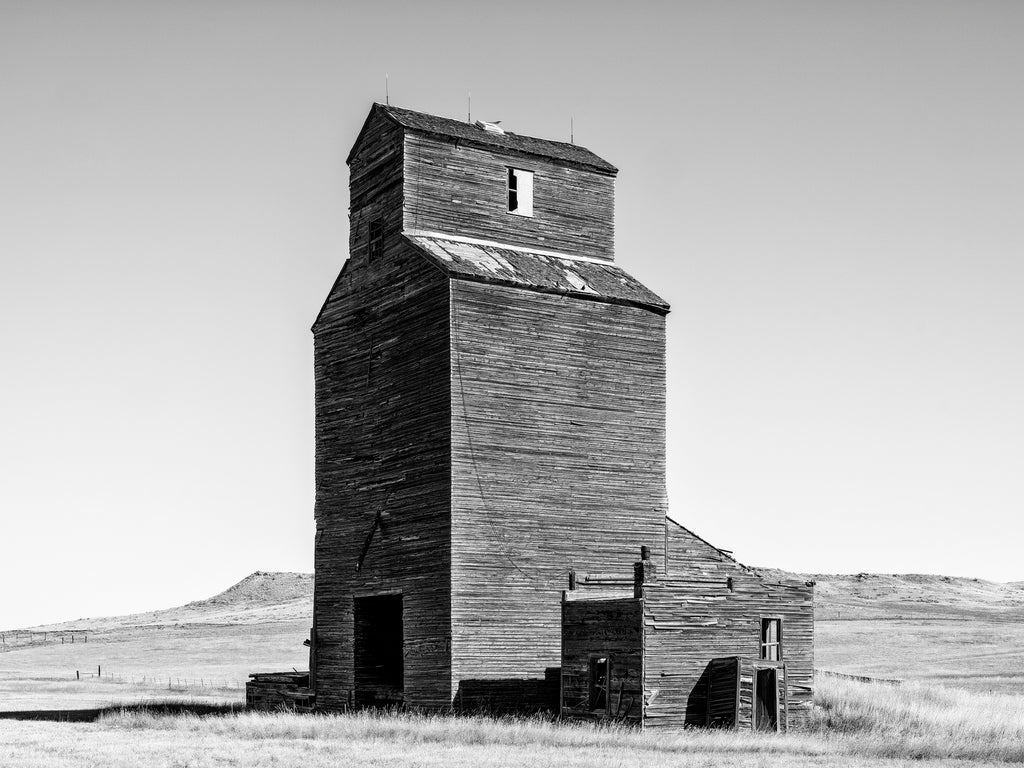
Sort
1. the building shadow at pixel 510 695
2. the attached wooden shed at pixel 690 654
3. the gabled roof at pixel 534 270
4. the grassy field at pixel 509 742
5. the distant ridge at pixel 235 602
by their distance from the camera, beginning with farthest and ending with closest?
the distant ridge at pixel 235 602, the gabled roof at pixel 534 270, the building shadow at pixel 510 695, the attached wooden shed at pixel 690 654, the grassy field at pixel 509 742

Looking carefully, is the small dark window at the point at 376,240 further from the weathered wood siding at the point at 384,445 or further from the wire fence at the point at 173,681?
the wire fence at the point at 173,681

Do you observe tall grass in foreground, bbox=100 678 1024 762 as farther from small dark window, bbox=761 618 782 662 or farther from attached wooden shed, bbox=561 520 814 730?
small dark window, bbox=761 618 782 662

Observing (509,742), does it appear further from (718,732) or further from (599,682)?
(718,732)

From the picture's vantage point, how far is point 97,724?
1502 inches

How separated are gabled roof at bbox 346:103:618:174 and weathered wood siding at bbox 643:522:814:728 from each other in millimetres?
12819

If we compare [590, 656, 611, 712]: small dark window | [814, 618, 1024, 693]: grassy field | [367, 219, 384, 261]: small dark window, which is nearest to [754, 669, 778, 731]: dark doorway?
[590, 656, 611, 712]: small dark window

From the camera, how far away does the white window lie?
39656mm

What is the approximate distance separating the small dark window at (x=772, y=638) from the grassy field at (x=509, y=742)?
188cm

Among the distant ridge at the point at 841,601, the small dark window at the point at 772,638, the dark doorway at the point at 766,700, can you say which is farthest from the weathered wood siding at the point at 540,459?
the distant ridge at the point at 841,601

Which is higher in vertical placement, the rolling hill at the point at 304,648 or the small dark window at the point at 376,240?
the small dark window at the point at 376,240

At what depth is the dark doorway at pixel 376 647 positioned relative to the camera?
38.1 meters

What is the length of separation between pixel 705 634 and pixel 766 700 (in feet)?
7.00

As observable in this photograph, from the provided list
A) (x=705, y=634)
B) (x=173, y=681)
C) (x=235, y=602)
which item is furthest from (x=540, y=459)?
(x=235, y=602)

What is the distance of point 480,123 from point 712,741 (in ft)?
62.3
